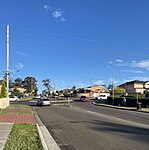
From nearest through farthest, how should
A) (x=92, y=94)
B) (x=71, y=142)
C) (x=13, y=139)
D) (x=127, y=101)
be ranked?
(x=13, y=139)
(x=71, y=142)
(x=127, y=101)
(x=92, y=94)

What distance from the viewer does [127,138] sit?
487 inches

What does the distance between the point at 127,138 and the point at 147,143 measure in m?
1.41

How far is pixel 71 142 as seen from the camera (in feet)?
37.4

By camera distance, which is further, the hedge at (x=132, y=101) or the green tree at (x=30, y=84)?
the green tree at (x=30, y=84)

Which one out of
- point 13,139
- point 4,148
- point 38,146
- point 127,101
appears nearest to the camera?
point 4,148

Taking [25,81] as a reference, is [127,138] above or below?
below

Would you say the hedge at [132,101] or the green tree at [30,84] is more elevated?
the green tree at [30,84]

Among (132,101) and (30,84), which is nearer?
(132,101)

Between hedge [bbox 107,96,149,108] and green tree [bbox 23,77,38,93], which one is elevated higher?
green tree [bbox 23,77,38,93]

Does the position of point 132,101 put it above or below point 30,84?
below

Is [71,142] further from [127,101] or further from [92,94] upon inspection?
[92,94]

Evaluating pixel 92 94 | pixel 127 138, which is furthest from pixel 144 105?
pixel 92 94

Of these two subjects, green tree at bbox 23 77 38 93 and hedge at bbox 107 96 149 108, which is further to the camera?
green tree at bbox 23 77 38 93

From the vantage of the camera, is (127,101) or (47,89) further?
(47,89)
